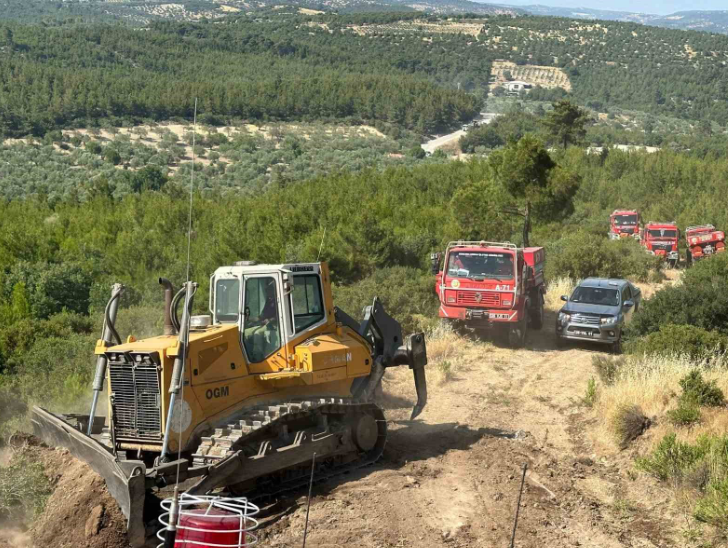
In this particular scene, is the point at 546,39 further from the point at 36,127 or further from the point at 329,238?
the point at 329,238

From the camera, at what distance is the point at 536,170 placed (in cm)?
3120

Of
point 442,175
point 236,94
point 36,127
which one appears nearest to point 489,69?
point 236,94

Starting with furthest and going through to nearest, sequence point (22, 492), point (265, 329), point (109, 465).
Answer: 1. point (265, 329)
2. point (22, 492)
3. point (109, 465)

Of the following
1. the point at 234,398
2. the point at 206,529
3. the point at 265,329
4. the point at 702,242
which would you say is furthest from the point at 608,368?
the point at 702,242

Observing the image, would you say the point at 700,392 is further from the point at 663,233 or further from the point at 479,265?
the point at 663,233

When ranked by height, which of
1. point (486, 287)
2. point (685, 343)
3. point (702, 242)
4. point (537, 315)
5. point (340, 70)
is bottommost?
point (340, 70)

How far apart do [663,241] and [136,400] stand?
31926mm

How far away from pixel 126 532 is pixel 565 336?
42.0ft

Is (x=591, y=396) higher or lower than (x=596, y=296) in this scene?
higher

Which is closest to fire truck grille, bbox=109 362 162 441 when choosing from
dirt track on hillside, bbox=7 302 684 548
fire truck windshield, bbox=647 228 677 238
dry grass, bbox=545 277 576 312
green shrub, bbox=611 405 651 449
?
dirt track on hillside, bbox=7 302 684 548

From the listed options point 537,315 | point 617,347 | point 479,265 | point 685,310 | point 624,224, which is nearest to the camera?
point 685,310

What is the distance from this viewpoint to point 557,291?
25.9 m

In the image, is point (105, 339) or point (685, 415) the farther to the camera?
point (685, 415)

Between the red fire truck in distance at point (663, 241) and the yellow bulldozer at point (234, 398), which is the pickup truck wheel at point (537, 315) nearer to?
the yellow bulldozer at point (234, 398)
